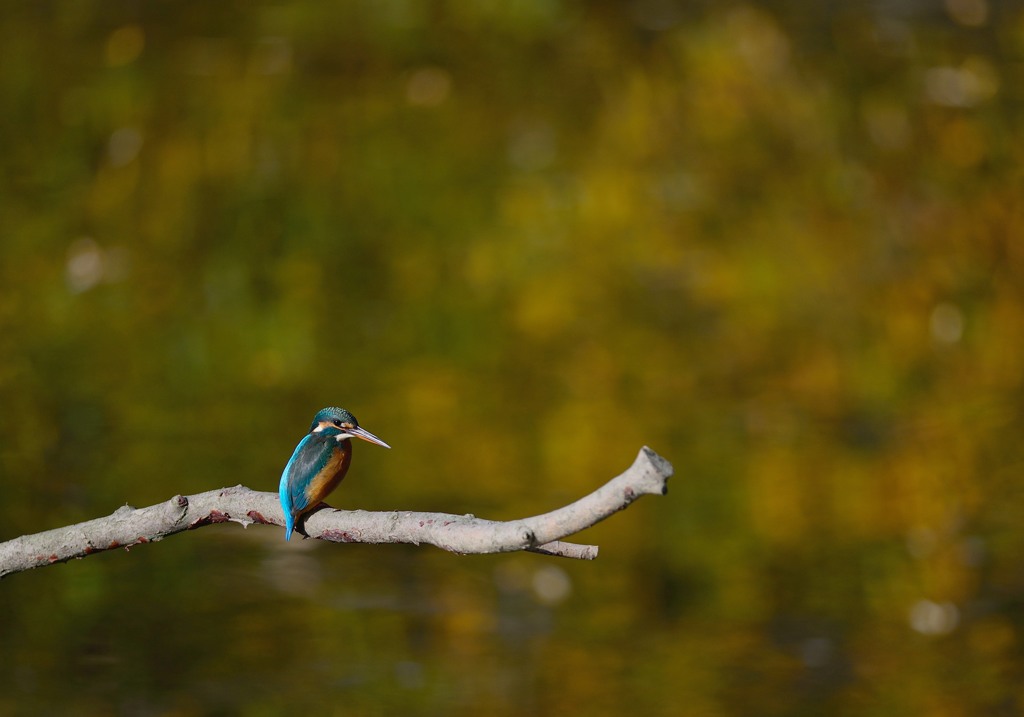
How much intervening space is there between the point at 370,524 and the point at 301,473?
200mm

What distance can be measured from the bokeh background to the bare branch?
6.68 feet

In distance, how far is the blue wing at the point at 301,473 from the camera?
1.02 m

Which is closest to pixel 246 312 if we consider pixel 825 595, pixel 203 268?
pixel 203 268

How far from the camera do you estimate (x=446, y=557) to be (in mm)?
3602

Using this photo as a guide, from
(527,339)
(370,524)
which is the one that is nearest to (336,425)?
(370,524)

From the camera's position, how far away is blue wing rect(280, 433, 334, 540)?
3.35 feet

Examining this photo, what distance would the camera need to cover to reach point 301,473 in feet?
3.59

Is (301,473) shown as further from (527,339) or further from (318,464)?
(527,339)

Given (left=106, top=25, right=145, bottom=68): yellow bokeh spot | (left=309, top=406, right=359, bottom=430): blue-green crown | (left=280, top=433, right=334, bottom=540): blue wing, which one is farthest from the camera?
(left=106, top=25, right=145, bottom=68): yellow bokeh spot

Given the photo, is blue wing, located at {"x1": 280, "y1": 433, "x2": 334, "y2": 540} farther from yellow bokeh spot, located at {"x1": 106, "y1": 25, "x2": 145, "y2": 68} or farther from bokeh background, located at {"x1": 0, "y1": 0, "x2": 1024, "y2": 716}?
yellow bokeh spot, located at {"x1": 106, "y1": 25, "x2": 145, "y2": 68}

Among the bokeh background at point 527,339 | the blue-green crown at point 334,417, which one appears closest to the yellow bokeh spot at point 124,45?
the bokeh background at point 527,339

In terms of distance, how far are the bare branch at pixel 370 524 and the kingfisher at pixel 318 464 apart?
15 mm

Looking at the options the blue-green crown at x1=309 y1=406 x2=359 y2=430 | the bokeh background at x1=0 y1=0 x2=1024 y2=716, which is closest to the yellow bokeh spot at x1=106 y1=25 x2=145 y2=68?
the bokeh background at x1=0 y1=0 x2=1024 y2=716

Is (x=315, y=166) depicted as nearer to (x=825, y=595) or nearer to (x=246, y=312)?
(x=246, y=312)
